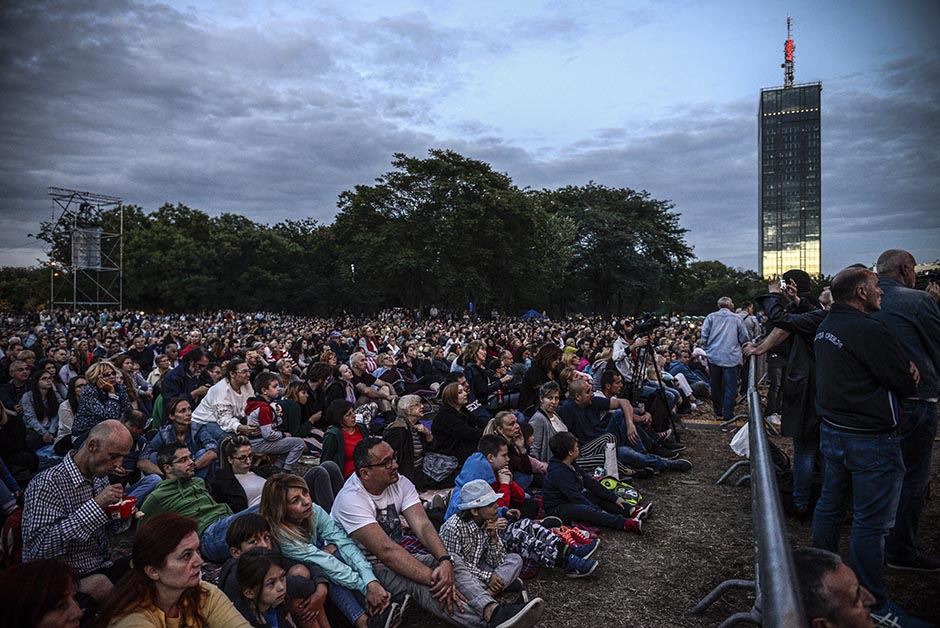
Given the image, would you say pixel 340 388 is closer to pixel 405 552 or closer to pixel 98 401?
pixel 98 401

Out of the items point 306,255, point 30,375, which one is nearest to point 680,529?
point 30,375

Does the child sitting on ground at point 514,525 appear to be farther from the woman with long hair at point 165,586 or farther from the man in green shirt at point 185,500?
the woman with long hair at point 165,586

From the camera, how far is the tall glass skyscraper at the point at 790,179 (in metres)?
79.2

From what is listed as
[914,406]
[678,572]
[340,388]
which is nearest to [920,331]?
[914,406]

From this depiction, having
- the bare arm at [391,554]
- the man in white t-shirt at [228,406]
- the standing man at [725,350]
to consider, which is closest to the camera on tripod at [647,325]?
the standing man at [725,350]

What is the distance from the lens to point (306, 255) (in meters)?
51.2

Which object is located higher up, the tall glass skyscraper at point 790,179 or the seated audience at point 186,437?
the tall glass skyscraper at point 790,179

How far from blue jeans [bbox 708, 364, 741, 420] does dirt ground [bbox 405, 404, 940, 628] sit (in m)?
2.89

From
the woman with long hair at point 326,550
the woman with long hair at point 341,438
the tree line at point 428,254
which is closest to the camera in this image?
the woman with long hair at point 326,550

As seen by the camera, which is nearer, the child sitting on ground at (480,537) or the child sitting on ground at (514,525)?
the child sitting on ground at (480,537)

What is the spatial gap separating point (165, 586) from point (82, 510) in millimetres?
867

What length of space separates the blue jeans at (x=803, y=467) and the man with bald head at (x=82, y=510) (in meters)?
4.73

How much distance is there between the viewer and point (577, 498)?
4832 millimetres

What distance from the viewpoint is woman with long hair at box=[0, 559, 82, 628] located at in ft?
6.62
